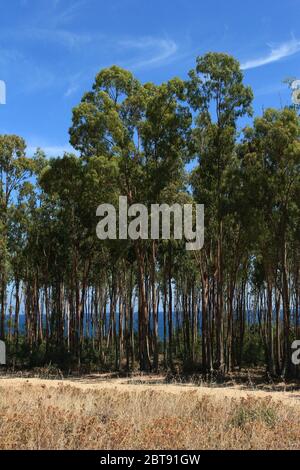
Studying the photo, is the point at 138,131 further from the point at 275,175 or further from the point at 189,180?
the point at 275,175

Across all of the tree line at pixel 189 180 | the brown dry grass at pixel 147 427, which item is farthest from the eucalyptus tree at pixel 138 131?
the brown dry grass at pixel 147 427

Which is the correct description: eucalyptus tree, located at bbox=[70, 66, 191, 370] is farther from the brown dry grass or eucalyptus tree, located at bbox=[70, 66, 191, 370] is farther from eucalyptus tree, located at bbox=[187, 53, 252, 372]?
the brown dry grass

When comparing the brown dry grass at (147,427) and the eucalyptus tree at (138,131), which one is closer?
the brown dry grass at (147,427)

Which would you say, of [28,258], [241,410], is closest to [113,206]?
[28,258]

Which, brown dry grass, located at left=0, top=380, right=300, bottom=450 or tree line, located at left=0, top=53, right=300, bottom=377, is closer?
brown dry grass, located at left=0, top=380, right=300, bottom=450

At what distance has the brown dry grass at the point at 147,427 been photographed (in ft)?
21.1

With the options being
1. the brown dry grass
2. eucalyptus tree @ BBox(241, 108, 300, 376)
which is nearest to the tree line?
eucalyptus tree @ BBox(241, 108, 300, 376)

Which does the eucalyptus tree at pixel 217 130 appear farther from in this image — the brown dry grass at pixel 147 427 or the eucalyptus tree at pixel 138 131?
the brown dry grass at pixel 147 427

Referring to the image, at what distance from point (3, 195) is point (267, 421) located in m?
24.3

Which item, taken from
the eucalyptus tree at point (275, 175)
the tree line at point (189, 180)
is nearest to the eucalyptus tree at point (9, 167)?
the tree line at point (189, 180)

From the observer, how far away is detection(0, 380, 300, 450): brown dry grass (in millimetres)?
6441

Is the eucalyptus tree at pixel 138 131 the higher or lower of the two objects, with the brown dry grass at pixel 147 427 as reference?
higher
